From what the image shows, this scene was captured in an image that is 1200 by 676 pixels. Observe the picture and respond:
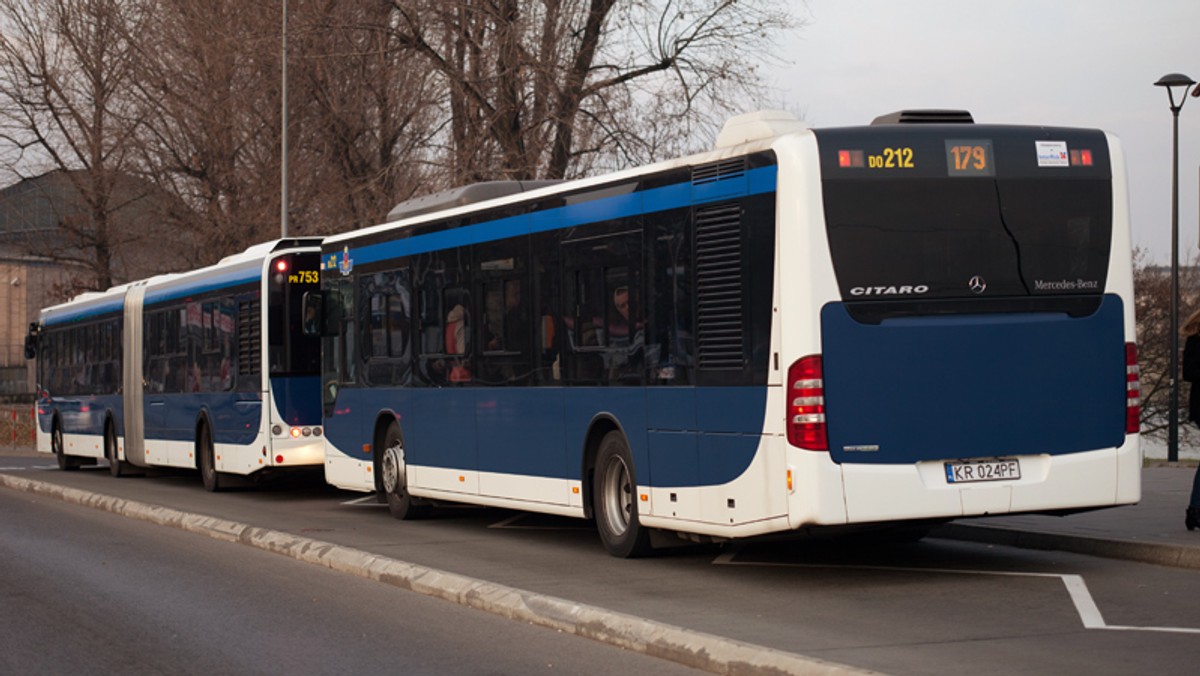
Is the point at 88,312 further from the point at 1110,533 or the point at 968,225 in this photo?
the point at 968,225

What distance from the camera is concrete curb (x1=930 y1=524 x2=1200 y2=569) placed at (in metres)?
12.2

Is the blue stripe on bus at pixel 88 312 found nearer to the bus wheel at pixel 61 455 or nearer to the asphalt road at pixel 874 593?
the bus wheel at pixel 61 455

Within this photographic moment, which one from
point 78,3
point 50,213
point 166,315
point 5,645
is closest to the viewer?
point 5,645

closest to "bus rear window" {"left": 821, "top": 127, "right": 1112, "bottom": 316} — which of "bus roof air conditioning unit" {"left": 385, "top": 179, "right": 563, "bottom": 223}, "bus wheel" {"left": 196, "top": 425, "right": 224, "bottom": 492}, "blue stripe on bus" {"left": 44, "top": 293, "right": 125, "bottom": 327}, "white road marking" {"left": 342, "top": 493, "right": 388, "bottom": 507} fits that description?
"bus roof air conditioning unit" {"left": 385, "top": 179, "right": 563, "bottom": 223}

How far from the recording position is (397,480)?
1798 centimetres

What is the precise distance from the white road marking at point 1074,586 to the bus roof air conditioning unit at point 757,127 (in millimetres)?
3258

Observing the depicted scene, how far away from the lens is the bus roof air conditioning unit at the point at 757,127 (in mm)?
11617

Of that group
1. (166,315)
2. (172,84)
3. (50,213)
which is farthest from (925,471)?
(50,213)

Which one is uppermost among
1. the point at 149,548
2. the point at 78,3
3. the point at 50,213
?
the point at 78,3

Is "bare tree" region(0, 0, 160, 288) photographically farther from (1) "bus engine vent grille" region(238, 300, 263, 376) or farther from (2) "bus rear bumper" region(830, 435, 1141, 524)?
(2) "bus rear bumper" region(830, 435, 1141, 524)

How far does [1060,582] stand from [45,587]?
7324 mm

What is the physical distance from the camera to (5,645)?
994cm

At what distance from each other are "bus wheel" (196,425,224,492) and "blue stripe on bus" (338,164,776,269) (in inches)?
255

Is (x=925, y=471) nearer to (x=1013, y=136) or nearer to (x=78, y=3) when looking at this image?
(x=1013, y=136)
